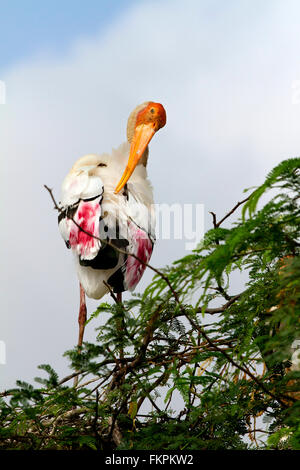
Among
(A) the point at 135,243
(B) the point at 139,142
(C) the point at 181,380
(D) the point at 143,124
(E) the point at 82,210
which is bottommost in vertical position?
(C) the point at 181,380

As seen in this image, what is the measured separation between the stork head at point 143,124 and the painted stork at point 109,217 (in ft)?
0.18

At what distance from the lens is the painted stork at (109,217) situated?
4066 millimetres

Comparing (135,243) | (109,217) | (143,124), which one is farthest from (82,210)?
(143,124)

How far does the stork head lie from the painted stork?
2.2 inches

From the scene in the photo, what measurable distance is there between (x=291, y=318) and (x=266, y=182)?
14.2 inches

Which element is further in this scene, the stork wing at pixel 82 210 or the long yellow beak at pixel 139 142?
the long yellow beak at pixel 139 142

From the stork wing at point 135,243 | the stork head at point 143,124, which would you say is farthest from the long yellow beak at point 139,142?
the stork wing at point 135,243

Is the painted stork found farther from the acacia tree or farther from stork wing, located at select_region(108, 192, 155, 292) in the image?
the acacia tree

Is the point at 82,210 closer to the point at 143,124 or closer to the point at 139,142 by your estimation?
the point at 139,142

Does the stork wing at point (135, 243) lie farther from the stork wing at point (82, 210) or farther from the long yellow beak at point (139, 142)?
the long yellow beak at point (139, 142)

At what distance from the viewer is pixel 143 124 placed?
203 inches

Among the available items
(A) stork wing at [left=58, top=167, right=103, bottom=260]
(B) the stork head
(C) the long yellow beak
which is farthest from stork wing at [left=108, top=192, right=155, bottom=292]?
(B) the stork head

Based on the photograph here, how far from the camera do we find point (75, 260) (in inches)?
178

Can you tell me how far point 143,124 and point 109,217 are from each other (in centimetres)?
137
